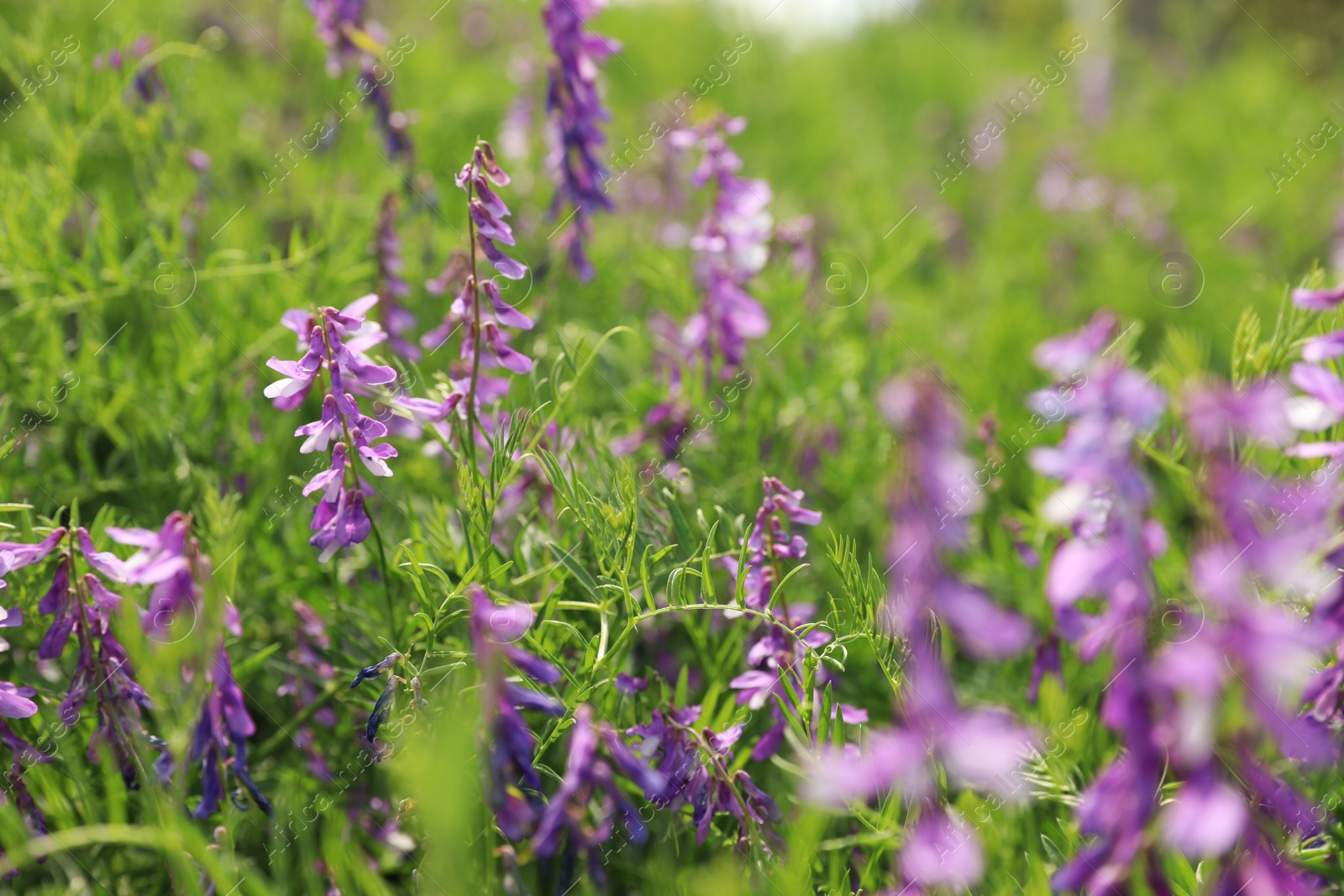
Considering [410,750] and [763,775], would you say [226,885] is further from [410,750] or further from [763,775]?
[763,775]

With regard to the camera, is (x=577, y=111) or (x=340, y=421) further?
(x=577, y=111)

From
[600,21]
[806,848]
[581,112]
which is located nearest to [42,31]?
[581,112]

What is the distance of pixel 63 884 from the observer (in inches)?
51.8

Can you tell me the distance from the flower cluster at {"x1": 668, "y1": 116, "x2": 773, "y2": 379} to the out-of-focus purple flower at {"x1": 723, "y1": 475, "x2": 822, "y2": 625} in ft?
1.94

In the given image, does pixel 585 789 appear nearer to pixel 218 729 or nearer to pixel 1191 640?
pixel 218 729

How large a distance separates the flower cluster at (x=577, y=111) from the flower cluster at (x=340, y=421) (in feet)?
2.77

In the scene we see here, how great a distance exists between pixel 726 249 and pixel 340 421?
0.97m

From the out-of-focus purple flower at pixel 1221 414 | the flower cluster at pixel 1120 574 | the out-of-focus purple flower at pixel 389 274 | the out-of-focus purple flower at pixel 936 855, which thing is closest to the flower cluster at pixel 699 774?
the out-of-focus purple flower at pixel 936 855

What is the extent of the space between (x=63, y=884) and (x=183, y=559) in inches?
26.9

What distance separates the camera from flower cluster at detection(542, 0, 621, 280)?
1814 millimetres

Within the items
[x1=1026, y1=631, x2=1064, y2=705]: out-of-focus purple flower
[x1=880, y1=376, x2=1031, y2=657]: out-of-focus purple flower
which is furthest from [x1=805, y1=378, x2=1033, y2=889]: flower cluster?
[x1=1026, y1=631, x2=1064, y2=705]: out-of-focus purple flower

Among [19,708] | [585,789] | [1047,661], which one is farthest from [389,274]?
[1047,661]

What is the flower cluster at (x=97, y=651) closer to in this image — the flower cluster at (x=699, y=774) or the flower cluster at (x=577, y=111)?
the flower cluster at (x=699, y=774)

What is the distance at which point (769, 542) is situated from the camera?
1242 millimetres
